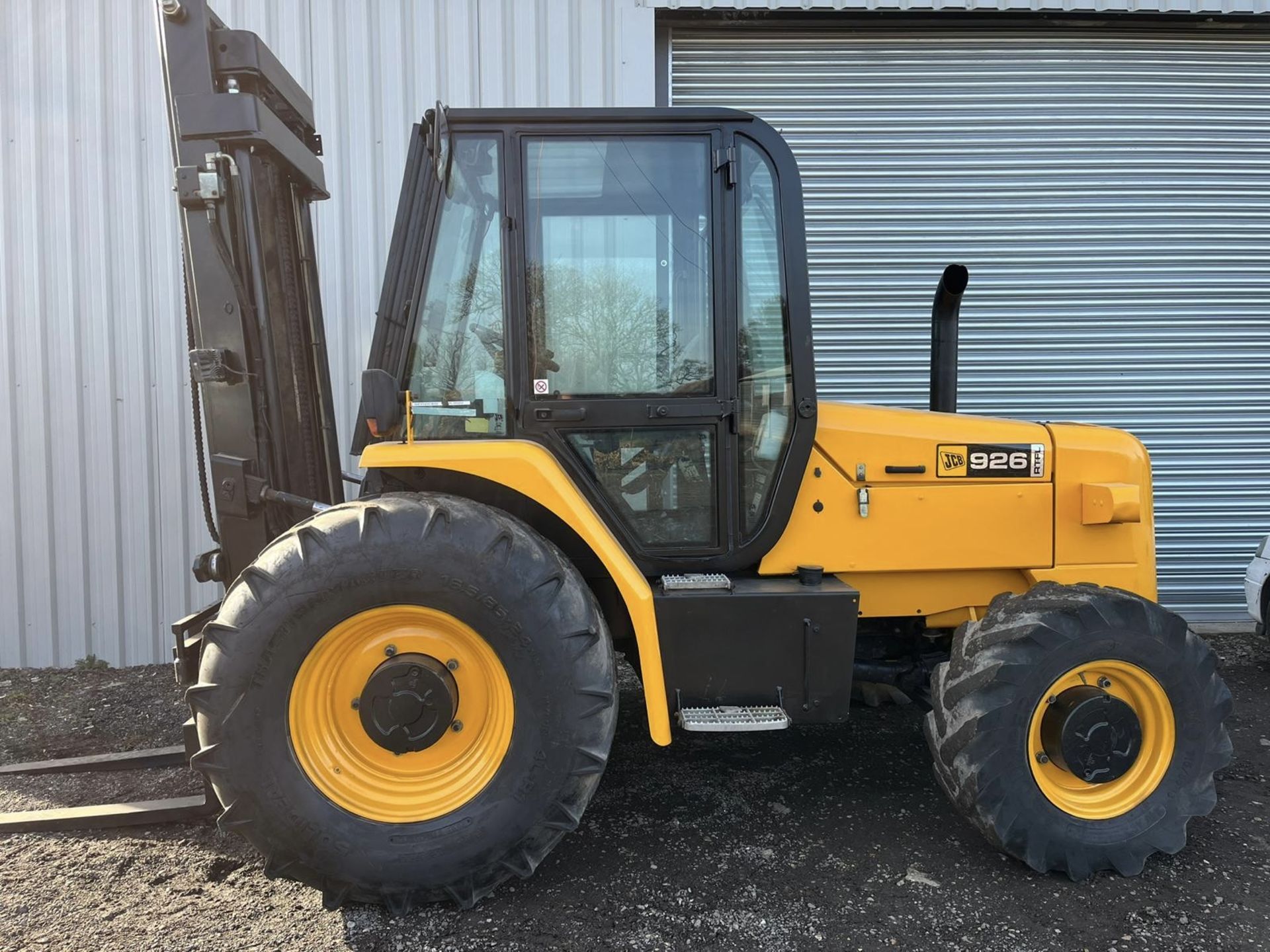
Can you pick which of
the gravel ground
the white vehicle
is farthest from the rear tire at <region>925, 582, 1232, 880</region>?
the white vehicle

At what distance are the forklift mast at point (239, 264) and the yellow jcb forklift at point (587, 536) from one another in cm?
1

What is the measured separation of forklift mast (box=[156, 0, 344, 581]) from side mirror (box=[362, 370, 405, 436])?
515 millimetres

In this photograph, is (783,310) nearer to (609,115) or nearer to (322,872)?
(609,115)

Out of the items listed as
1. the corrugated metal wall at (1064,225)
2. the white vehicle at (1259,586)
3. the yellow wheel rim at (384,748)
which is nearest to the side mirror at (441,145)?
the yellow wheel rim at (384,748)

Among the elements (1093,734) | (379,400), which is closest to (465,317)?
(379,400)

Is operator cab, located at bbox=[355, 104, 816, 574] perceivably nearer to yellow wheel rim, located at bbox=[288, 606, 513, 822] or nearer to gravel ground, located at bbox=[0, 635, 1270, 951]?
yellow wheel rim, located at bbox=[288, 606, 513, 822]

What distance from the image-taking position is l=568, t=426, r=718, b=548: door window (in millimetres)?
2941

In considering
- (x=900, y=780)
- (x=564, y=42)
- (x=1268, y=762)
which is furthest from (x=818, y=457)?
(x=564, y=42)

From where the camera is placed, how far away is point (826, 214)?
5.89 metres

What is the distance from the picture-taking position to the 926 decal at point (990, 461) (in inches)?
124

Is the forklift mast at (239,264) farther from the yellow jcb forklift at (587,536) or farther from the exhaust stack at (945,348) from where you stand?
the exhaust stack at (945,348)

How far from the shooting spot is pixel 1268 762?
149 inches

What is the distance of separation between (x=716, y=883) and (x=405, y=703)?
4.18 feet

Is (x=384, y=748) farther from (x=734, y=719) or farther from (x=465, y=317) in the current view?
(x=465, y=317)
